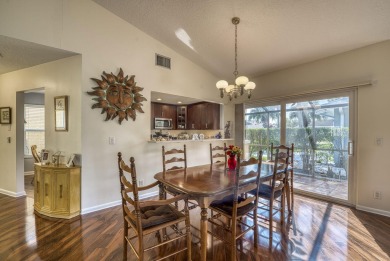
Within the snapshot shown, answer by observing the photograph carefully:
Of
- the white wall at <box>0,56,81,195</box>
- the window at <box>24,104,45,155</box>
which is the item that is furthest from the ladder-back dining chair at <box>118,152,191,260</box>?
the window at <box>24,104,45,155</box>

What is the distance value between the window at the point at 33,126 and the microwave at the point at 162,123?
3316mm

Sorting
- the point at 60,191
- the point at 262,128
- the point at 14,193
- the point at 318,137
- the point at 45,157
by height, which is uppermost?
the point at 262,128

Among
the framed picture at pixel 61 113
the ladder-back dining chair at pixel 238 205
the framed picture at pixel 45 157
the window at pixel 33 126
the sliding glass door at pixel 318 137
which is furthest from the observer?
the window at pixel 33 126

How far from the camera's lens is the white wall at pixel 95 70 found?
2.59 meters

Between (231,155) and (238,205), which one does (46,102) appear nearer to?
(231,155)

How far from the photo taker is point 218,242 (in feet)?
7.36

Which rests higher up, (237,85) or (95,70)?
(95,70)

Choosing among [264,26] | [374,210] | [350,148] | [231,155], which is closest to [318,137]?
[350,148]

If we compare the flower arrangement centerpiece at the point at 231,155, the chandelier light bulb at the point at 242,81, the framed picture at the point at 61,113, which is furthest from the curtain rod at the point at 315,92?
the framed picture at the point at 61,113

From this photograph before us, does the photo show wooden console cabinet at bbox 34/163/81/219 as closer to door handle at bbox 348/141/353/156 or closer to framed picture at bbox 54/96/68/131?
framed picture at bbox 54/96/68/131

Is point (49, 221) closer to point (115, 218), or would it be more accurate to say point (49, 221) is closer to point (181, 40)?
point (115, 218)

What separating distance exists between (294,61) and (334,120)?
1363 mm

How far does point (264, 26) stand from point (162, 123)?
326cm

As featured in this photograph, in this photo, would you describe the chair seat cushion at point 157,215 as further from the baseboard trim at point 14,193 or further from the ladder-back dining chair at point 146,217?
the baseboard trim at point 14,193
